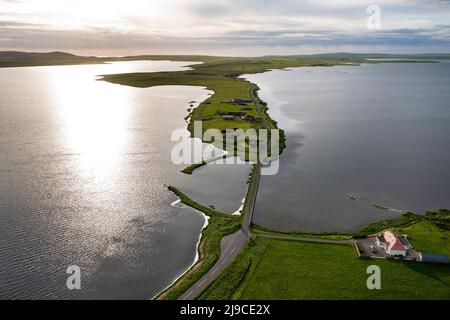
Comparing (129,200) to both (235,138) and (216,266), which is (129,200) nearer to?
(216,266)

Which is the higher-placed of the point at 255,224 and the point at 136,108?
the point at 136,108

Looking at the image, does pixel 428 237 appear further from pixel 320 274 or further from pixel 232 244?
pixel 232 244

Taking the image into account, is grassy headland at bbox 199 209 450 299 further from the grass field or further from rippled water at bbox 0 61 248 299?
rippled water at bbox 0 61 248 299

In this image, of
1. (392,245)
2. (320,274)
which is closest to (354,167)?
(392,245)

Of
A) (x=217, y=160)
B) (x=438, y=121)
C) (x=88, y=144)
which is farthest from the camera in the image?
(x=438, y=121)

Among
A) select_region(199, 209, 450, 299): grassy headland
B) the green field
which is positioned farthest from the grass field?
the green field
